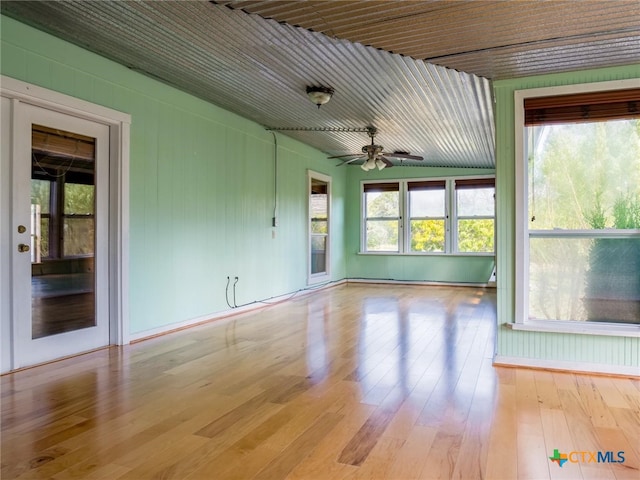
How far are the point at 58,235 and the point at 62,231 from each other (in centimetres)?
5

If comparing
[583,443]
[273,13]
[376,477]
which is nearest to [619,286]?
[583,443]

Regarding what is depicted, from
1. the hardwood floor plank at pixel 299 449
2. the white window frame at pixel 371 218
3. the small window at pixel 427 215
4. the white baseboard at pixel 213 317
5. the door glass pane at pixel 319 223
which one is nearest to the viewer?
the hardwood floor plank at pixel 299 449

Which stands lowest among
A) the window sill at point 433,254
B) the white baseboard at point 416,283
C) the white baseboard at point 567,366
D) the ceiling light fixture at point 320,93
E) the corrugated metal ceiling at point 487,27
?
the white baseboard at point 567,366

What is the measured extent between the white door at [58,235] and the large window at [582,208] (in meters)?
3.59

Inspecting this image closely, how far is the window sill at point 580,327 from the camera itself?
3.15 metres

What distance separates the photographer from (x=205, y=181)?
506cm

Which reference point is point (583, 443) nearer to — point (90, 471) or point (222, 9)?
point (90, 471)

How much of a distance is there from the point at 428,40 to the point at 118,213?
2.96 m

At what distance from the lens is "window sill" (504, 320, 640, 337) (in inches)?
124

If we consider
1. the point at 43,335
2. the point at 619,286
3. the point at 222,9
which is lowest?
the point at 43,335

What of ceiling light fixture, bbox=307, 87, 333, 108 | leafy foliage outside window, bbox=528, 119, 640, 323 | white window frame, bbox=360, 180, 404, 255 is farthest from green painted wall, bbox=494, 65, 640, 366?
white window frame, bbox=360, 180, 404, 255

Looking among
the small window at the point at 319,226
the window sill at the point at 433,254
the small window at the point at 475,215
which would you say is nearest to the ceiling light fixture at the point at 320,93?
the small window at the point at 319,226

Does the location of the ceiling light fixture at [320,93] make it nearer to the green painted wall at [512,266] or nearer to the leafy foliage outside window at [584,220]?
→ the green painted wall at [512,266]

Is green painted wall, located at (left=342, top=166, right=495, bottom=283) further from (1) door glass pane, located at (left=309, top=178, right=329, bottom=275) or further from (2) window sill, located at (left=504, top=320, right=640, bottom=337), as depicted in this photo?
(2) window sill, located at (left=504, top=320, right=640, bottom=337)
